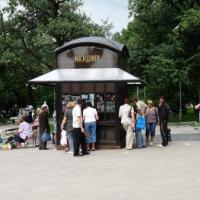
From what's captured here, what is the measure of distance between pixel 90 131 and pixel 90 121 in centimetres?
41

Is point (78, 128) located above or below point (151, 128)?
above

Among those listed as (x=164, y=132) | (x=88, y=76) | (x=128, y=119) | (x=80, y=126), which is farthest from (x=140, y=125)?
(x=80, y=126)

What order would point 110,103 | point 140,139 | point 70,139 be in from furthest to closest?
point 140,139
point 110,103
point 70,139

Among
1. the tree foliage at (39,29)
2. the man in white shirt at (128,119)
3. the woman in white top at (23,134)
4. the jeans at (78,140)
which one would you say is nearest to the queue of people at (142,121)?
the man in white shirt at (128,119)

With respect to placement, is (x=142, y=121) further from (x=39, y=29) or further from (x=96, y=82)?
(x=39, y=29)

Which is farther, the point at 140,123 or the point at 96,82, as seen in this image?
the point at 140,123

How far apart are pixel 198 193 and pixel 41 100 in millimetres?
68321

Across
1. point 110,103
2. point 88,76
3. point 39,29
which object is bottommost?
point 110,103

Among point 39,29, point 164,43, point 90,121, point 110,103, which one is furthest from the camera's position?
point 164,43

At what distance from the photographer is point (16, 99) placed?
241 feet

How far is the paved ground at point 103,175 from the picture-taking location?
1109 cm

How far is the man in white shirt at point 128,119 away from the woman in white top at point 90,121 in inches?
35.4

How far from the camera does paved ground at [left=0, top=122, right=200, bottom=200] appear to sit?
11.1 meters

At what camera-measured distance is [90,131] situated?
2064 centimetres
